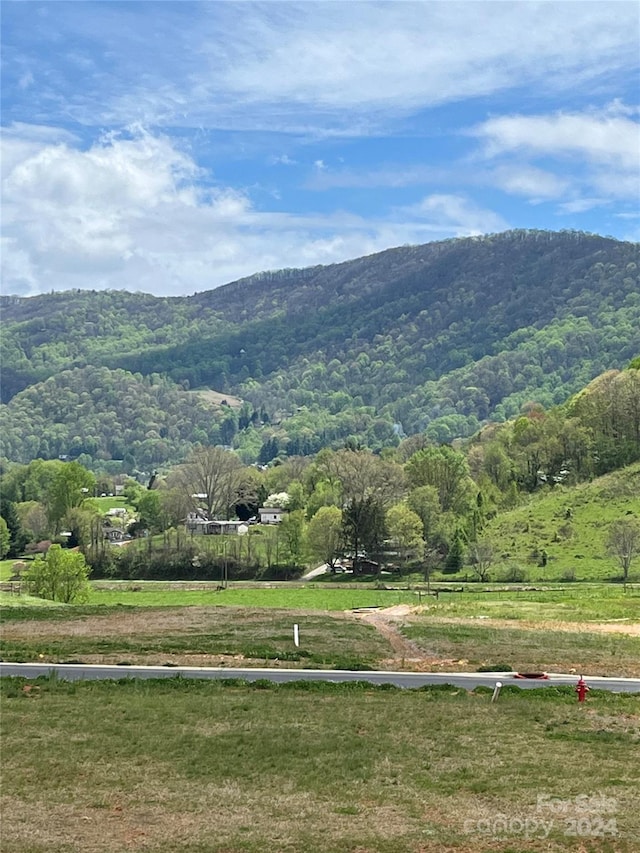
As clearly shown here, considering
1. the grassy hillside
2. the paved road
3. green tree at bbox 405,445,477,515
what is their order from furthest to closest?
green tree at bbox 405,445,477,515, the grassy hillside, the paved road

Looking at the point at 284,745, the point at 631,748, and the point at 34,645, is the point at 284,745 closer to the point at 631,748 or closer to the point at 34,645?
the point at 631,748

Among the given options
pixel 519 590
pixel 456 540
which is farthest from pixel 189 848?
pixel 456 540

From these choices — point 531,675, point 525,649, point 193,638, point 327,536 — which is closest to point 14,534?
point 327,536

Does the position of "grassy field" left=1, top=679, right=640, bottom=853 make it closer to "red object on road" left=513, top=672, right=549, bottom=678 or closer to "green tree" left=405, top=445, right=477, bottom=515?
"red object on road" left=513, top=672, right=549, bottom=678

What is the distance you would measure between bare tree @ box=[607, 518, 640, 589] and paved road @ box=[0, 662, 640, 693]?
54.6 meters

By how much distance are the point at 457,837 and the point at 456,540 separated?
293ft

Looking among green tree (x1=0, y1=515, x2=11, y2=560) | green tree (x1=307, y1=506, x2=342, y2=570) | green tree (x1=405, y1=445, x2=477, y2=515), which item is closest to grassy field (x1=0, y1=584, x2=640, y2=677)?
Answer: green tree (x1=307, y1=506, x2=342, y2=570)

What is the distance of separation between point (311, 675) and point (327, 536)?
253 ft

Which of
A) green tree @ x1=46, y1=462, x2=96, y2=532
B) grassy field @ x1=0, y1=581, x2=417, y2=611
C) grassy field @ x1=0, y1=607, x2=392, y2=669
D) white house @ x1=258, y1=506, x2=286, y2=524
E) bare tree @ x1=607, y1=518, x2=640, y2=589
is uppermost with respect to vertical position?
green tree @ x1=46, y1=462, x2=96, y2=532

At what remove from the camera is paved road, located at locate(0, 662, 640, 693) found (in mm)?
36969

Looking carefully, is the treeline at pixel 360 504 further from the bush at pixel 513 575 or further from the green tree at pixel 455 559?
the bush at pixel 513 575

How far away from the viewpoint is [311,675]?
38625mm

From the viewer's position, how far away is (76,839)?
20.5 metres

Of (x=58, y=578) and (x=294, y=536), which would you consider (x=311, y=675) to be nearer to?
(x=58, y=578)
